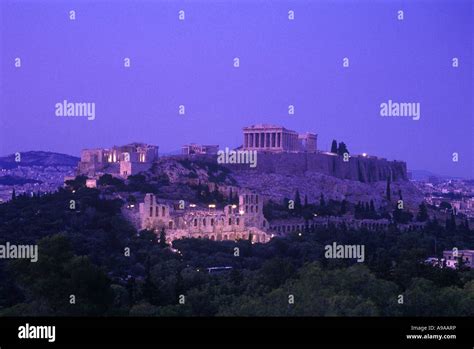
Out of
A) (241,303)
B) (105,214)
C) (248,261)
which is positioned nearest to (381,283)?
(241,303)

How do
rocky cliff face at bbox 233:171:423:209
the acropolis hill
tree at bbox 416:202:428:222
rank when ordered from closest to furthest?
tree at bbox 416:202:428:222
the acropolis hill
rocky cliff face at bbox 233:171:423:209

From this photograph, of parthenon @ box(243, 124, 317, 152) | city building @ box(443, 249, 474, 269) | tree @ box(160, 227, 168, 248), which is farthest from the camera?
parthenon @ box(243, 124, 317, 152)

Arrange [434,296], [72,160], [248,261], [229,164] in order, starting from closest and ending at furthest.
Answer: [434,296] < [248,261] < [72,160] < [229,164]

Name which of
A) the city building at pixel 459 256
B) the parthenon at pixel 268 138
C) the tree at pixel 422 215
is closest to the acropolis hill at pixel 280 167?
the parthenon at pixel 268 138

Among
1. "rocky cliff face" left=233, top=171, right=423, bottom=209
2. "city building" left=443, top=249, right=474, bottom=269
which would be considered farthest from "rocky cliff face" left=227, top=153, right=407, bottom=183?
"city building" left=443, top=249, right=474, bottom=269

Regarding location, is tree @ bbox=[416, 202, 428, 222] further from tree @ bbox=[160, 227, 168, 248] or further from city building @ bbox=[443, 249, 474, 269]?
tree @ bbox=[160, 227, 168, 248]

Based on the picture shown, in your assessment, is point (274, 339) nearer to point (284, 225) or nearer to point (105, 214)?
point (105, 214)

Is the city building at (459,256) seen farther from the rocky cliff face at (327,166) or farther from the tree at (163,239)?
the rocky cliff face at (327,166)

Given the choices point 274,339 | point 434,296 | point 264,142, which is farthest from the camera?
point 264,142
